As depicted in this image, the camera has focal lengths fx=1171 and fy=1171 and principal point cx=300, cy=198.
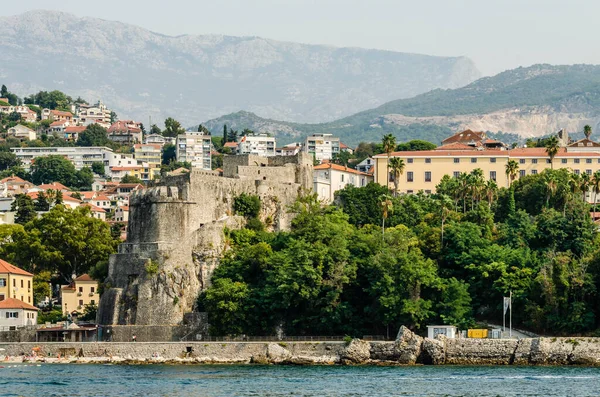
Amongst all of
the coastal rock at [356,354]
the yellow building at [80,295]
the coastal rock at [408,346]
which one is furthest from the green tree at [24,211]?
the coastal rock at [408,346]

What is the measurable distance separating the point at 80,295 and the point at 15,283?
20.7 ft

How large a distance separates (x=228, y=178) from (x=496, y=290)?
2264cm

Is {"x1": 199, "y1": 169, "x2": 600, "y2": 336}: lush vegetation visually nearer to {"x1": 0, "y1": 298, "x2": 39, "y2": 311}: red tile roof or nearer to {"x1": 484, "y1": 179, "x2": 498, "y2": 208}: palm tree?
{"x1": 484, "y1": 179, "x2": 498, "y2": 208}: palm tree

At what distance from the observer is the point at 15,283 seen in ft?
282

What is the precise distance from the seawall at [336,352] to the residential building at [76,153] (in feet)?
350

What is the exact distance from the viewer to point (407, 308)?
7150 centimetres

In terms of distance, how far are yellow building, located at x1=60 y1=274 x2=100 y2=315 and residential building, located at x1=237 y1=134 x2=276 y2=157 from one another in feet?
315

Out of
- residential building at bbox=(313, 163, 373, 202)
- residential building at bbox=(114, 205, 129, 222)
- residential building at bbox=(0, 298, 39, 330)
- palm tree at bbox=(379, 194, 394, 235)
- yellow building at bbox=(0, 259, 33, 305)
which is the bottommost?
residential building at bbox=(0, 298, 39, 330)

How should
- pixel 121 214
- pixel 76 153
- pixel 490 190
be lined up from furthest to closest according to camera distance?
pixel 76 153
pixel 121 214
pixel 490 190

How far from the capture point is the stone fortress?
77.8 metres

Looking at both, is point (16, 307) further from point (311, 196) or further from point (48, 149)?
point (48, 149)

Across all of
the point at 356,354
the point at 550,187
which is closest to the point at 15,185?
the point at 550,187

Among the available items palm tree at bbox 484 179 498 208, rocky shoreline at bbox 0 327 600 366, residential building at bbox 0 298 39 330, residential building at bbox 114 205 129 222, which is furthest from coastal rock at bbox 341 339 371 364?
residential building at bbox 114 205 129 222

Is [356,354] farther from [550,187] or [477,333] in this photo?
[550,187]
